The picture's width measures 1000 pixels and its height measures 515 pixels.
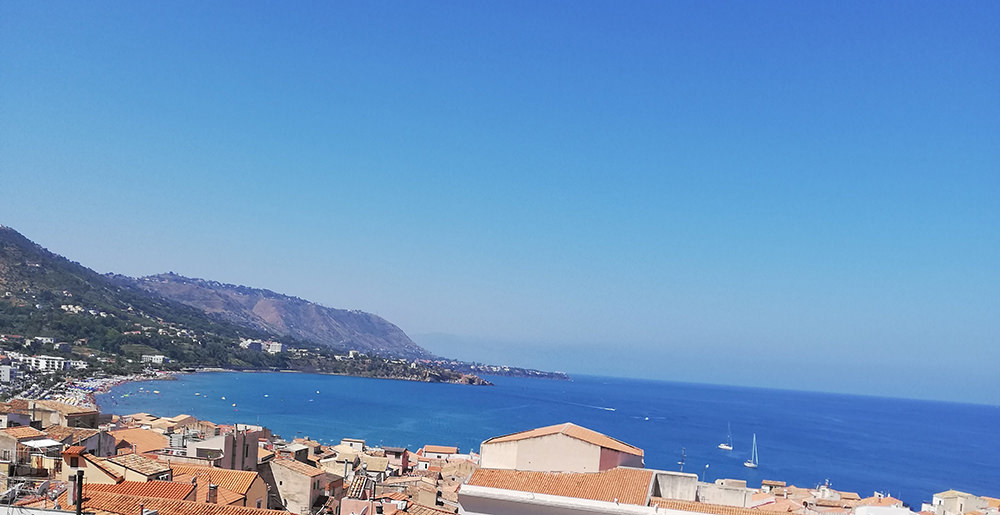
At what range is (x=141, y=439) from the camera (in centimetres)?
2416

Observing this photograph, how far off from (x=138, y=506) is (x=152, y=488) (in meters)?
2.30

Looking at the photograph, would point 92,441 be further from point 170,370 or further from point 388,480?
point 170,370

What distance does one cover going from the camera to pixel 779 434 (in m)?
111

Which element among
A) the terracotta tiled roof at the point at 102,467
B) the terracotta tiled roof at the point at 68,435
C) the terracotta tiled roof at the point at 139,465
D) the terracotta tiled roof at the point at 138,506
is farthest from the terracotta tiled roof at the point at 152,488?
the terracotta tiled roof at the point at 68,435

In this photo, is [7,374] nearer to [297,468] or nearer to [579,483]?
[297,468]

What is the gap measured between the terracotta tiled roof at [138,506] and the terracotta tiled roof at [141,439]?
461 inches

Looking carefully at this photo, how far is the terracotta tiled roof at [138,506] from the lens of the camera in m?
10.3

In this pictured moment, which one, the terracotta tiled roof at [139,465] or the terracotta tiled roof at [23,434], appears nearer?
the terracotta tiled roof at [139,465]

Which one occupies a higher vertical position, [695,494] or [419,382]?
[695,494]

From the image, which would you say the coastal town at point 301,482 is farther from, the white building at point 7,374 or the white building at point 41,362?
the white building at point 41,362

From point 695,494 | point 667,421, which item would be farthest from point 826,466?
point 695,494

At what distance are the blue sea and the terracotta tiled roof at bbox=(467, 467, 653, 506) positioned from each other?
54.0 m

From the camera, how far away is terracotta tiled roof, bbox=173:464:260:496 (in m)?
14.6

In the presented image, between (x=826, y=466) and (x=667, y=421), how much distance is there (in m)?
45.0
